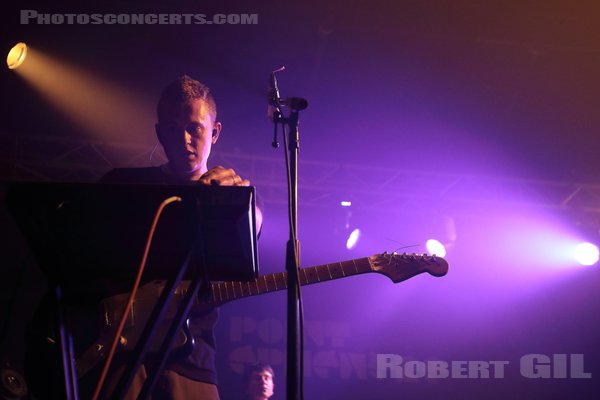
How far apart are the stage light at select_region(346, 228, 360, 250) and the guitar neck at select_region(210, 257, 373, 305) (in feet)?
12.3

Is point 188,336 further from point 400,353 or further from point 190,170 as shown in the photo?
point 400,353

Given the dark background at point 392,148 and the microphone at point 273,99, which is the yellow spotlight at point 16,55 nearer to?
the dark background at point 392,148

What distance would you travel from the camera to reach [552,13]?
4.52m

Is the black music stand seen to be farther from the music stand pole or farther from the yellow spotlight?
the yellow spotlight

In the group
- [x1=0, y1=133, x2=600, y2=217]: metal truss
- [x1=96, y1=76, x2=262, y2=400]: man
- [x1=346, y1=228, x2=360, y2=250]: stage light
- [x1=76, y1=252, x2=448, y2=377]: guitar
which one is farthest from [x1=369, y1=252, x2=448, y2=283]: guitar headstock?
[x1=346, y1=228, x2=360, y2=250]: stage light

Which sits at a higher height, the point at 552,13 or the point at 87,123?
the point at 552,13

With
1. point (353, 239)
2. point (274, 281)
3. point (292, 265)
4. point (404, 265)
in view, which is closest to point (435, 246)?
point (353, 239)

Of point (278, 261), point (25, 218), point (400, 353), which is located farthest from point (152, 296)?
point (400, 353)

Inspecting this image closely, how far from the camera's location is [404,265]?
3.34 meters

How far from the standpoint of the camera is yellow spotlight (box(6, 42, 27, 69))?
4973mm

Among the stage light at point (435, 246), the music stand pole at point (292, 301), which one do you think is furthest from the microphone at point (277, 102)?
the stage light at point (435, 246)

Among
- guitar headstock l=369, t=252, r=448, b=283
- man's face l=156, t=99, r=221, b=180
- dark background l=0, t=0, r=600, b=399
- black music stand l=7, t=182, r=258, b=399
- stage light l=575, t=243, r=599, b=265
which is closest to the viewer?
black music stand l=7, t=182, r=258, b=399

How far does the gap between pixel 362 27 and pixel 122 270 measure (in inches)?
151

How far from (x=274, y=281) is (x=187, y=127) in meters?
1.00
